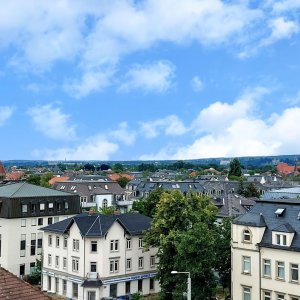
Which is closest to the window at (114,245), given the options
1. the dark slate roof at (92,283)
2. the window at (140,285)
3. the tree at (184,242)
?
the dark slate roof at (92,283)

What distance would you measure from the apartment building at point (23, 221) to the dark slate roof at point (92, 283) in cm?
1873

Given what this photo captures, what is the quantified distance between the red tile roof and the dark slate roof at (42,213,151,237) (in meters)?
40.0

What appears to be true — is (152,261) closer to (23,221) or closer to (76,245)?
(76,245)

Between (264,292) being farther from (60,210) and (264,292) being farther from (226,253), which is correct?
(60,210)

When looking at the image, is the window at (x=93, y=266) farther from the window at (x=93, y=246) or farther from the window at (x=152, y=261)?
the window at (x=152, y=261)

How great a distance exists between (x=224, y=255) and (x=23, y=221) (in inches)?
1409

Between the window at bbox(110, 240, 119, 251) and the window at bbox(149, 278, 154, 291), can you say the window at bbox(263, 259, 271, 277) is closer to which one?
the window at bbox(110, 240, 119, 251)

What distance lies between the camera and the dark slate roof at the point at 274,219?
46.2m

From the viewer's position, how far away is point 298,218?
46.4 m

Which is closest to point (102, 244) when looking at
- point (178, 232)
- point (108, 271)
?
point (108, 271)

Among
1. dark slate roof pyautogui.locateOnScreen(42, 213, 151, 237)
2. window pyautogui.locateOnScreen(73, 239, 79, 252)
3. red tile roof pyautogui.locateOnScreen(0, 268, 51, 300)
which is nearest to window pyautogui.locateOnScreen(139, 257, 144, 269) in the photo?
dark slate roof pyautogui.locateOnScreen(42, 213, 151, 237)

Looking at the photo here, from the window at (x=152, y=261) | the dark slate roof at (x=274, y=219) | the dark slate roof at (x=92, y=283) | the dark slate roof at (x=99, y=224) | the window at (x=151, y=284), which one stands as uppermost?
the dark slate roof at (x=274, y=219)

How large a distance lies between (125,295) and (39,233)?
2221 cm

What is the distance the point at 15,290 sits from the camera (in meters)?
20.1
